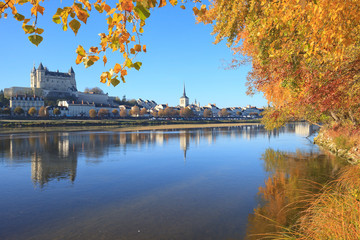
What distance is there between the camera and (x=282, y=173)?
52.4ft

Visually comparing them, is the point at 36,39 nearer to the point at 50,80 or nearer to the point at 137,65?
the point at 137,65

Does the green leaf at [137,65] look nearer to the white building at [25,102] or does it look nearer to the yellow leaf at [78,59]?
the yellow leaf at [78,59]

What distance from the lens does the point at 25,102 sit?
446 ft

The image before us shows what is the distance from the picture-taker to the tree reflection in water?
27.8 feet

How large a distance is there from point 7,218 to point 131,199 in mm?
4618

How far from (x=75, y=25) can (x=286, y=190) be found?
38.9 feet

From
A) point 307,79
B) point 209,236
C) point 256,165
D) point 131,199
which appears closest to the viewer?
point 209,236

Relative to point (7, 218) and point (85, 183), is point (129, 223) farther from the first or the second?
point (85, 183)

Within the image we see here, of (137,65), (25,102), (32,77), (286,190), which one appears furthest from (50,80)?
(137,65)

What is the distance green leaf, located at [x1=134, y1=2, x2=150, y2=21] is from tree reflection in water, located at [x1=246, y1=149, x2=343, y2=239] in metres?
5.32

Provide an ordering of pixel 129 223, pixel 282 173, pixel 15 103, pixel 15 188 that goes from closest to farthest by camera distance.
Answer: pixel 129 223
pixel 15 188
pixel 282 173
pixel 15 103

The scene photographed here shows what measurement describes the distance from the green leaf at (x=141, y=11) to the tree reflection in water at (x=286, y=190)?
17.5 feet

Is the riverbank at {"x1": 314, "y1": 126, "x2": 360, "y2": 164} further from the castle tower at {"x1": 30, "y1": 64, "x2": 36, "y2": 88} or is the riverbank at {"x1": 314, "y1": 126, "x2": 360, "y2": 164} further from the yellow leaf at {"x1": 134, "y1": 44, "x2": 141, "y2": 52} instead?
the castle tower at {"x1": 30, "y1": 64, "x2": 36, "y2": 88}

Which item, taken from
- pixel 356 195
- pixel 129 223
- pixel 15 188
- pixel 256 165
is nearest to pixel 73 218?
pixel 129 223
